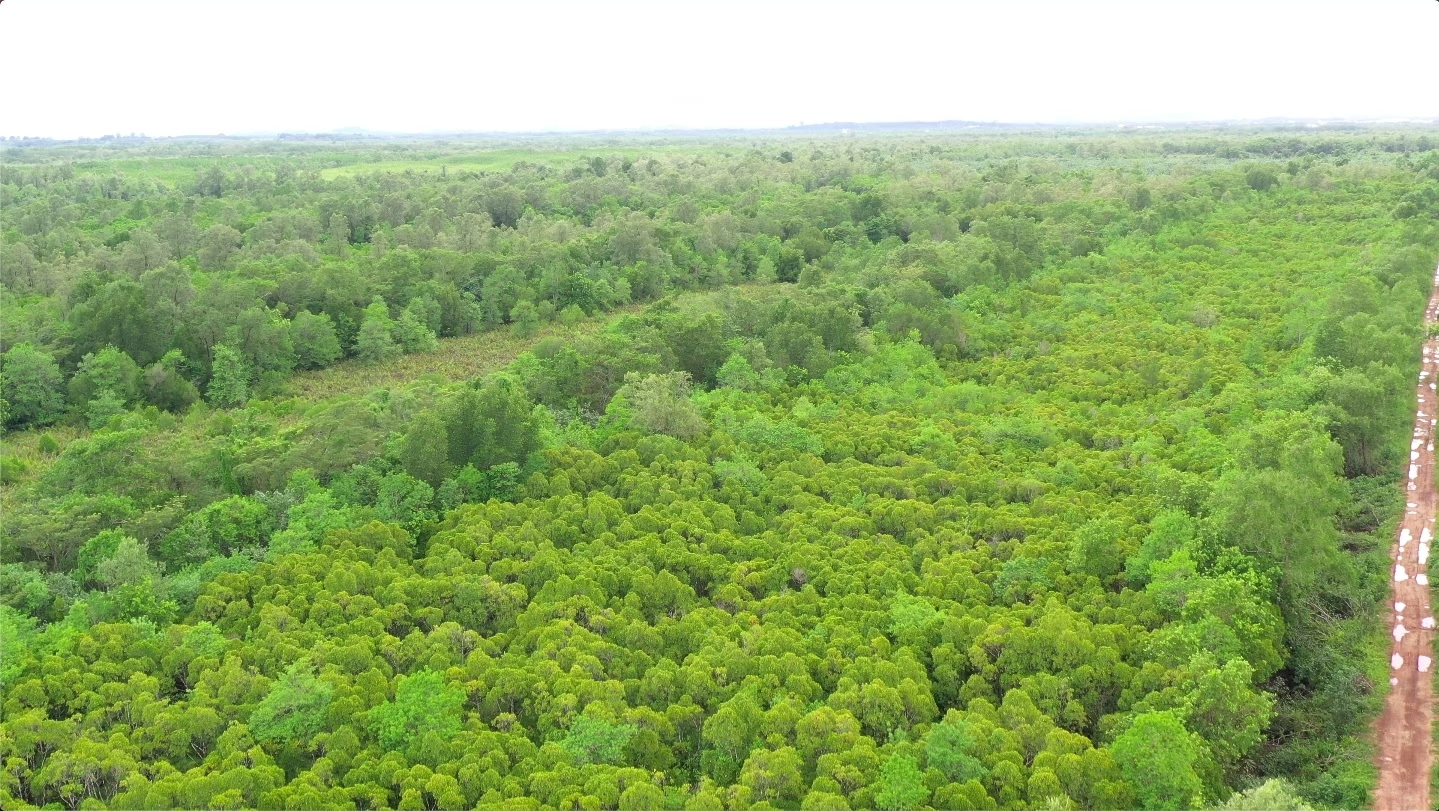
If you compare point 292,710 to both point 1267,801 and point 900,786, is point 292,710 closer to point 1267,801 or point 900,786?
point 900,786

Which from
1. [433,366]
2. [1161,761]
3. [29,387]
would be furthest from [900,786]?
[29,387]

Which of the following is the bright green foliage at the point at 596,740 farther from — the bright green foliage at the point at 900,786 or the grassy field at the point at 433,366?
the grassy field at the point at 433,366

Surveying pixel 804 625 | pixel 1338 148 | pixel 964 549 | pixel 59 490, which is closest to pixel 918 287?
pixel 964 549

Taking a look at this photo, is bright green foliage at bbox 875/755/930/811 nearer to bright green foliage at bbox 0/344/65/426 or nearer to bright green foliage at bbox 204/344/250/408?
bright green foliage at bbox 204/344/250/408

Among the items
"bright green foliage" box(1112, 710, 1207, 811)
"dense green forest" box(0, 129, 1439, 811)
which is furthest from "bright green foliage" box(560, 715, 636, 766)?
"bright green foliage" box(1112, 710, 1207, 811)

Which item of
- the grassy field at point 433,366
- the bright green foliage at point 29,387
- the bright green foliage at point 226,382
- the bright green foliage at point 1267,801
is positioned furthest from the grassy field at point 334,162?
the bright green foliage at point 1267,801
